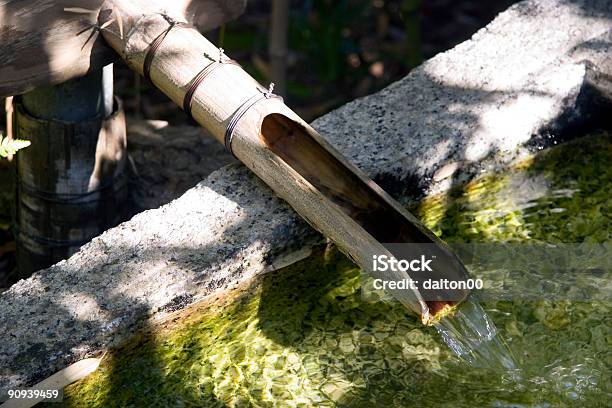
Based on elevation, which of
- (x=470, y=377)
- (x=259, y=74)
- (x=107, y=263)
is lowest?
(x=259, y=74)

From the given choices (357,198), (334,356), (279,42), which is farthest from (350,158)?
(279,42)

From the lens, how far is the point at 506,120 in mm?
2754

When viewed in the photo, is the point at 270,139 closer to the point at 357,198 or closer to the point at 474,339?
the point at 357,198

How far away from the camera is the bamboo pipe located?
7.72ft

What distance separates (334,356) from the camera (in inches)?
89.5

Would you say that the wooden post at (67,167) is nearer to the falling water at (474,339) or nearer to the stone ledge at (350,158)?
the stone ledge at (350,158)

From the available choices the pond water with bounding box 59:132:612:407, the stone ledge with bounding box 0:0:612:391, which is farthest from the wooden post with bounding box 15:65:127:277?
the pond water with bounding box 59:132:612:407

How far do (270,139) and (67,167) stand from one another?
0.55 m

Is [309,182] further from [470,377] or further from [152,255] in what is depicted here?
[470,377]

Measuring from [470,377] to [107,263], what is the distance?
84cm

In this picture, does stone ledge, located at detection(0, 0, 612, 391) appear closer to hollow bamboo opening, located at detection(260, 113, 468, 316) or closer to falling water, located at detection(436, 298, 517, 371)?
hollow bamboo opening, located at detection(260, 113, 468, 316)

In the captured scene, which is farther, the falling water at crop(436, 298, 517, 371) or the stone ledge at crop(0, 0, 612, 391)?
the falling water at crop(436, 298, 517, 371)

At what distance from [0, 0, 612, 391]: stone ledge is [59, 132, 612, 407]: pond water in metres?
0.07

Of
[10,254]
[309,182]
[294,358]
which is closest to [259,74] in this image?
[10,254]
